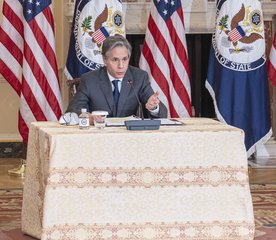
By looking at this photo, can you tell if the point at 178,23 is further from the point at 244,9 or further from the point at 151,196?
the point at 151,196

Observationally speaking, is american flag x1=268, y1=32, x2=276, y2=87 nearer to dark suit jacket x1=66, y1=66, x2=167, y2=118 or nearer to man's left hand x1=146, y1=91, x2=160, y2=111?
dark suit jacket x1=66, y1=66, x2=167, y2=118

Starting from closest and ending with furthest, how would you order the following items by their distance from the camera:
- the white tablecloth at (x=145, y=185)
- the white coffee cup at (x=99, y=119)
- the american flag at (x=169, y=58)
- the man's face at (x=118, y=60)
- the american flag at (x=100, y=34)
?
the white tablecloth at (x=145, y=185) < the white coffee cup at (x=99, y=119) < the man's face at (x=118, y=60) < the american flag at (x=100, y=34) < the american flag at (x=169, y=58)

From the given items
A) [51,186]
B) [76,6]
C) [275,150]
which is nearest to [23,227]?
[51,186]

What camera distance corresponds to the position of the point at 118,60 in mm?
4078

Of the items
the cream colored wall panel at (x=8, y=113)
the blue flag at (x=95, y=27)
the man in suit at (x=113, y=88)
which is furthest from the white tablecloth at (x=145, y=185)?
the cream colored wall panel at (x=8, y=113)

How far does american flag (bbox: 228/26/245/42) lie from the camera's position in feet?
21.5

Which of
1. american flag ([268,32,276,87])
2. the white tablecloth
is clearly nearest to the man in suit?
the white tablecloth

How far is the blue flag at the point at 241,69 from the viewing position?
6.57m

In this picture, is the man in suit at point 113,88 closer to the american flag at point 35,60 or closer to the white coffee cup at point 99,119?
the white coffee cup at point 99,119

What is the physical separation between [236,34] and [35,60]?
2066 mm

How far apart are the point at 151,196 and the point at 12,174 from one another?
3699mm

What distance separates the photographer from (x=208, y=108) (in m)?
8.34

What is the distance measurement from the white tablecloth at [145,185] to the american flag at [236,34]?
3.34 meters

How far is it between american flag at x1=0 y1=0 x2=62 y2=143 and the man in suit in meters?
2.39
